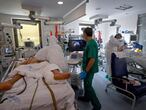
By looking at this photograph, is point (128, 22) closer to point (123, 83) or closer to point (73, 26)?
point (73, 26)

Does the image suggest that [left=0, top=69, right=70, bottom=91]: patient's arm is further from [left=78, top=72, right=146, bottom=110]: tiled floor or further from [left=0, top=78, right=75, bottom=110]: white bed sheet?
[left=78, top=72, right=146, bottom=110]: tiled floor

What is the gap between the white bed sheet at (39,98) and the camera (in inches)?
39.6

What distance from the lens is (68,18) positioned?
6.15 m

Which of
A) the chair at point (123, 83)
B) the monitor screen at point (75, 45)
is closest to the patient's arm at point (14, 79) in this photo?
the chair at point (123, 83)

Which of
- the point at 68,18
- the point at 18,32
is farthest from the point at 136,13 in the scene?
the point at 18,32

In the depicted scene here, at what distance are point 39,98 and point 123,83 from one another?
1.78m

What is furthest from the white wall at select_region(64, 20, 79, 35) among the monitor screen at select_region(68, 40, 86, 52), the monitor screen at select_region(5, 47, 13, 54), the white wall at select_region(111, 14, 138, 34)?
the monitor screen at select_region(68, 40, 86, 52)

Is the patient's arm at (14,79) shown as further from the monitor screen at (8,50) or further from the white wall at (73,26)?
the white wall at (73,26)

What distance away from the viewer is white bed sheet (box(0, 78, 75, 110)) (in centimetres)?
101

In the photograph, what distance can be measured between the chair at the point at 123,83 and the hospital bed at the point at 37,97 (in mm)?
1455

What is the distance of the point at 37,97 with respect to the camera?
108 cm

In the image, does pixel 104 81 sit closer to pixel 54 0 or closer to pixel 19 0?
pixel 54 0

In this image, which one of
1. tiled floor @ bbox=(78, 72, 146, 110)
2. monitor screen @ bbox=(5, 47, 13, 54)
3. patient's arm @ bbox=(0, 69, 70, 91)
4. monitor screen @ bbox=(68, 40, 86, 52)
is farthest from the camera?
monitor screen @ bbox=(5, 47, 13, 54)

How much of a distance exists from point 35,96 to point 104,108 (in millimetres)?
1627
